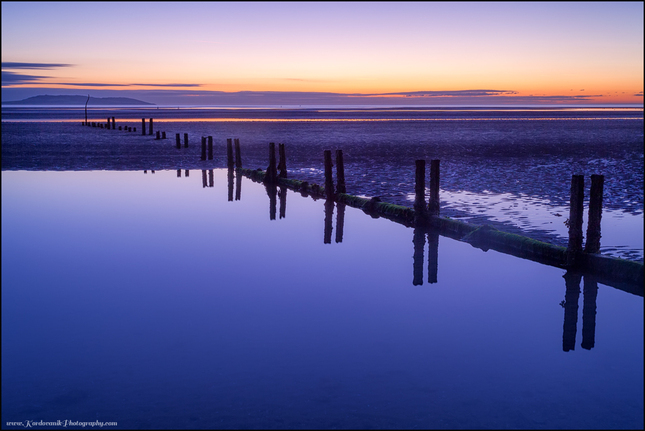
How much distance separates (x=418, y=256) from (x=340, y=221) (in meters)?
3.89

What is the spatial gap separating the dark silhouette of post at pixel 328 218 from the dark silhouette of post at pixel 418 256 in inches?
72.1

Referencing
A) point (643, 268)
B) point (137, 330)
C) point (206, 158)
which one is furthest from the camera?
point (206, 158)

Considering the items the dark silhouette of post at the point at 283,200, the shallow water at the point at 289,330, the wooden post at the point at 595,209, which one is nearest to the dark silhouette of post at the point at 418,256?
the shallow water at the point at 289,330

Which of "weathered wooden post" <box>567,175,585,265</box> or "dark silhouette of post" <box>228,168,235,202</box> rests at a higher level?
"weathered wooden post" <box>567,175,585,265</box>

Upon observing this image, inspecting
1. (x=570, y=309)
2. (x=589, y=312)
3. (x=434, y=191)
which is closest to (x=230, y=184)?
(x=434, y=191)

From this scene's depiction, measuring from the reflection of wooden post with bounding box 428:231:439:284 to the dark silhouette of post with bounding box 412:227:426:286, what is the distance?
14 centimetres

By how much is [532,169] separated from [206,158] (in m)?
15.8

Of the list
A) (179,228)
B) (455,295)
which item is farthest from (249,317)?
(179,228)

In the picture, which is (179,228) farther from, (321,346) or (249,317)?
(321,346)

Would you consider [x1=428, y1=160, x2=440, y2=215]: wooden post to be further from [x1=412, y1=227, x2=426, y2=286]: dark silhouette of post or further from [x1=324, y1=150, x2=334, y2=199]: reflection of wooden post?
[x1=324, y1=150, x2=334, y2=199]: reflection of wooden post

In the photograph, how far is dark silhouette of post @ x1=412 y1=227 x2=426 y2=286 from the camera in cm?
940

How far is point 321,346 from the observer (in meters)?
6.69

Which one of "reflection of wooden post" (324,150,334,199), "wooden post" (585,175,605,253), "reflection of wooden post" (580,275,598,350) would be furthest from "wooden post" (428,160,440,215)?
"reflection of wooden post" (324,150,334,199)

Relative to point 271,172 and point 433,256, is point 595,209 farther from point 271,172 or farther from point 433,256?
point 271,172
